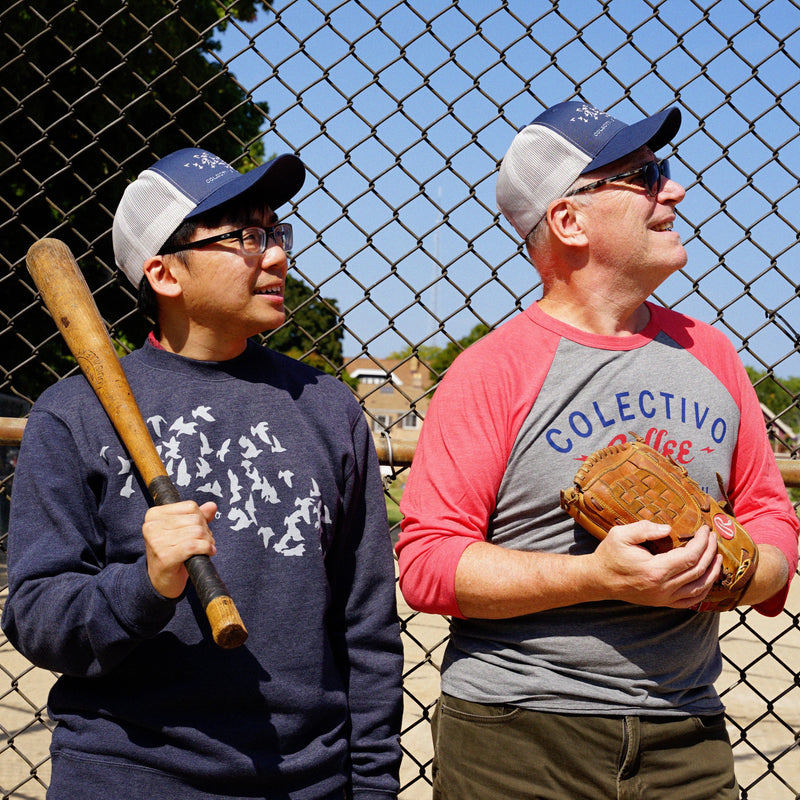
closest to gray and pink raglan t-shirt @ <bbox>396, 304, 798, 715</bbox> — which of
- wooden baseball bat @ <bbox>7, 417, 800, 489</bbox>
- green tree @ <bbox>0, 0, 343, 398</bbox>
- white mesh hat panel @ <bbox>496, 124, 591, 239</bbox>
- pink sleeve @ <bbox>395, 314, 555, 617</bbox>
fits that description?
pink sleeve @ <bbox>395, 314, 555, 617</bbox>

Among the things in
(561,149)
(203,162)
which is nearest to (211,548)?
(203,162)

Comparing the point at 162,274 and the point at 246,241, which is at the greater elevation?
the point at 246,241

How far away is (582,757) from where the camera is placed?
1.66 metres

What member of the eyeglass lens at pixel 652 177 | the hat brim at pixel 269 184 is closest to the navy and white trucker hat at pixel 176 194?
the hat brim at pixel 269 184

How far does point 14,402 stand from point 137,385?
11969mm

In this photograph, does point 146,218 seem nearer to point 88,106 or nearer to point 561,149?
point 561,149

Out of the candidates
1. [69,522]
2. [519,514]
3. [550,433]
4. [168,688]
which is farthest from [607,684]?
[69,522]

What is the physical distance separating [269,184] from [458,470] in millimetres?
748

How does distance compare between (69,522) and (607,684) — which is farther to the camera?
(607,684)

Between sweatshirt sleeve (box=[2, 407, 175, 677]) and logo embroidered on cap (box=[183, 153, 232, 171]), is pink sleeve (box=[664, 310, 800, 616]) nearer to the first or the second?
logo embroidered on cap (box=[183, 153, 232, 171])

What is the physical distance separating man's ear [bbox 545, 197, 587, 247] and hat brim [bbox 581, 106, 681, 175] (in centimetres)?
8

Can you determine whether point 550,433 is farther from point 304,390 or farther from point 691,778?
point 691,778

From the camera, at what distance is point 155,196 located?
1.81 m

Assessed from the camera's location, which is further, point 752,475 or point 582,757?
point 752,475
